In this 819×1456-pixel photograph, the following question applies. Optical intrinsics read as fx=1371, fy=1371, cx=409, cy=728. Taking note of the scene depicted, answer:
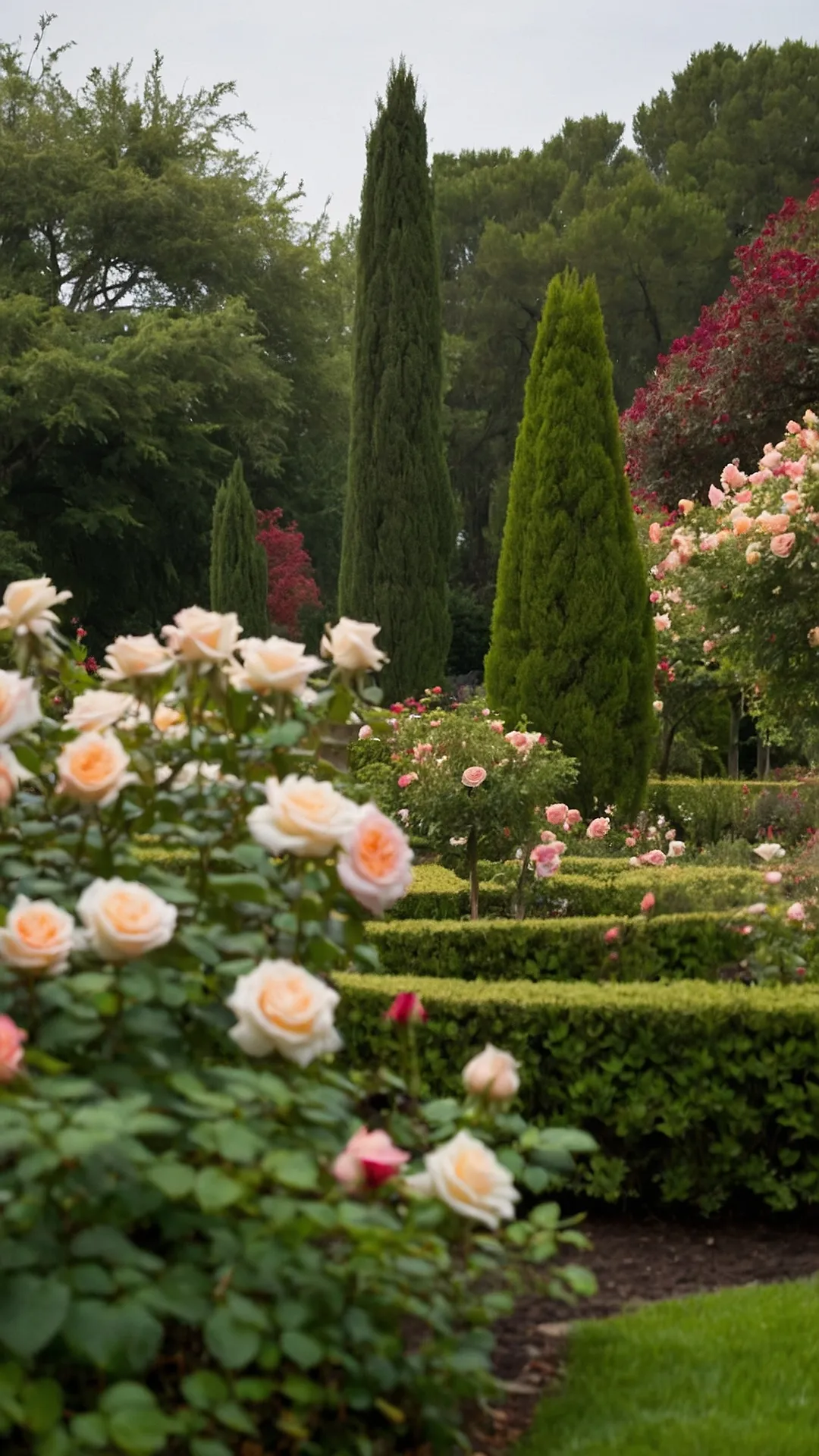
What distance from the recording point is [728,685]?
1344 cm

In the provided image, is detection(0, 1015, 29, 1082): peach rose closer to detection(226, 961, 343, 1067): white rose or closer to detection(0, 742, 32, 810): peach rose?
detection(226, 961, 343, 1067): white rose

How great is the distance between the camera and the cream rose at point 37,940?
187cm

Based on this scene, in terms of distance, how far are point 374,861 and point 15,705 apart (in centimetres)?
62

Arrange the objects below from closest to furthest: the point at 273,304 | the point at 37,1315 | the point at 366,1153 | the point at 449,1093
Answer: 1. the point at 37,1315
2. the point at 366,1153
3. the point at 449,1093
4. the point at 273,304

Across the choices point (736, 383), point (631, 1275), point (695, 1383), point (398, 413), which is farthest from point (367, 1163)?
A: point (398, 413)

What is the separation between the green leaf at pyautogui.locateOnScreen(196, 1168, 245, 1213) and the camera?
1671 millimetres

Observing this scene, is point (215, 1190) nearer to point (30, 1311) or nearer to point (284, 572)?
point (30, 1311)

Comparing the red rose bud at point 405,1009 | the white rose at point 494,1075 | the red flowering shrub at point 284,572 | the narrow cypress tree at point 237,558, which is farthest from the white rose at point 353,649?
the red flowering shrub at point 284,572

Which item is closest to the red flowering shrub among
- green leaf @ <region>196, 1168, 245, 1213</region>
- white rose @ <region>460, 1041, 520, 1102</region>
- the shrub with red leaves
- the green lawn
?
the shrub with red leaves

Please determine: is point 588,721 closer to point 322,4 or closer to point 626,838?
point 626,838

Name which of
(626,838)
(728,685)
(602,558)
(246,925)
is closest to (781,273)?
(728,685)

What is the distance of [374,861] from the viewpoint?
2051 millimetres

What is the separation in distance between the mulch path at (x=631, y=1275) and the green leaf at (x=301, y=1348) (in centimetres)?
75

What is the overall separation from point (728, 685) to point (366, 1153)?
39.7 ft
